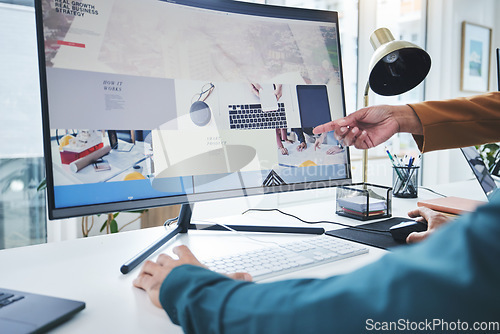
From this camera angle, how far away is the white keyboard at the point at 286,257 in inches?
25.9

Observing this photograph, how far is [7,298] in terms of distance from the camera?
53cm

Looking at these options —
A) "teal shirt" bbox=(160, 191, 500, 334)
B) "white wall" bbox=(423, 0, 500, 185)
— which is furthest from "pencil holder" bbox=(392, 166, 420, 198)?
"white wall" bbox=(423, 0, 500, 185)

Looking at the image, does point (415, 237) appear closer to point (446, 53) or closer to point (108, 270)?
point (108, 270)

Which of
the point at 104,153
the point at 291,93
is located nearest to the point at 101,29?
the point at 104,153

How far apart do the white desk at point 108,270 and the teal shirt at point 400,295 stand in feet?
0.57

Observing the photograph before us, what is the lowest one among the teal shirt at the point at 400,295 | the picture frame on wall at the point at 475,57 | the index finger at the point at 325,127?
the teal shirt at the point at 400,295

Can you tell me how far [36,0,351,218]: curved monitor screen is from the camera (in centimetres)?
71

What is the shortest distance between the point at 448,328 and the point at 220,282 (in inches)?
9.2

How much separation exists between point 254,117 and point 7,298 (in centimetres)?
61

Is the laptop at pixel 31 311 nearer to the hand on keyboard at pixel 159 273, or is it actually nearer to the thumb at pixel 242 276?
the hand on keyboard at pixel 159 273

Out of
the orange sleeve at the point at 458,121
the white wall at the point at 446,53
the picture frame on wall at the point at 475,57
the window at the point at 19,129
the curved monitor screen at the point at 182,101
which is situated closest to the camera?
the curved monitor screen at the point at 182,101

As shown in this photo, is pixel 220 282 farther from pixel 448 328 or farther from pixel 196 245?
pixel 196 245

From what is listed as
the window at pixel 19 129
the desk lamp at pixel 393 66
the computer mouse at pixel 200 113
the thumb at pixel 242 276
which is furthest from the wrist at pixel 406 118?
the window at pixel 19 129

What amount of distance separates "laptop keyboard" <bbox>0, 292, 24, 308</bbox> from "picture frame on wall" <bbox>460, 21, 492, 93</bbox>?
13.2 feet
